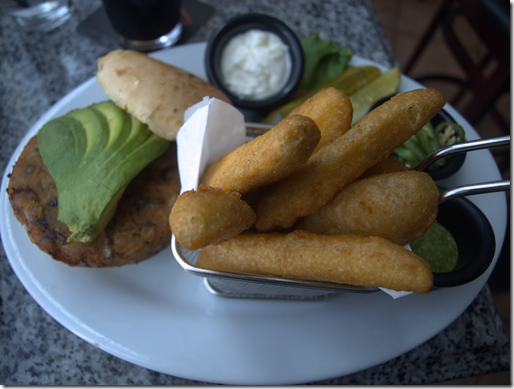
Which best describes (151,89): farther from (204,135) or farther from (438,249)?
(438,249)

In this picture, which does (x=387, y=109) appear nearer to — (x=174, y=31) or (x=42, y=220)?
(x=42, y=220)

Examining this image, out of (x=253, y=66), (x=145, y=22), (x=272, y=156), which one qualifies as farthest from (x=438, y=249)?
(x=145, y=22)

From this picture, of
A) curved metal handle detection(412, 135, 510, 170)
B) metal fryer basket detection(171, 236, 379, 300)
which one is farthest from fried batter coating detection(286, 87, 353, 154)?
metal fryer basket detection(171, 236, 379, 300)

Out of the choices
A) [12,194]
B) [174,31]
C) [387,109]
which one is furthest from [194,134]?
[174,31]

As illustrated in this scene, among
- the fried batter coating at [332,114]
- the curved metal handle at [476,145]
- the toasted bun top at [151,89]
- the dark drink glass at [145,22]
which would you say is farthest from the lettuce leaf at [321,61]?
the curved metal handle at [476,145]

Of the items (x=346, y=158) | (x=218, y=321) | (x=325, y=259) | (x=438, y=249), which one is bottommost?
(x=218, y=321)
